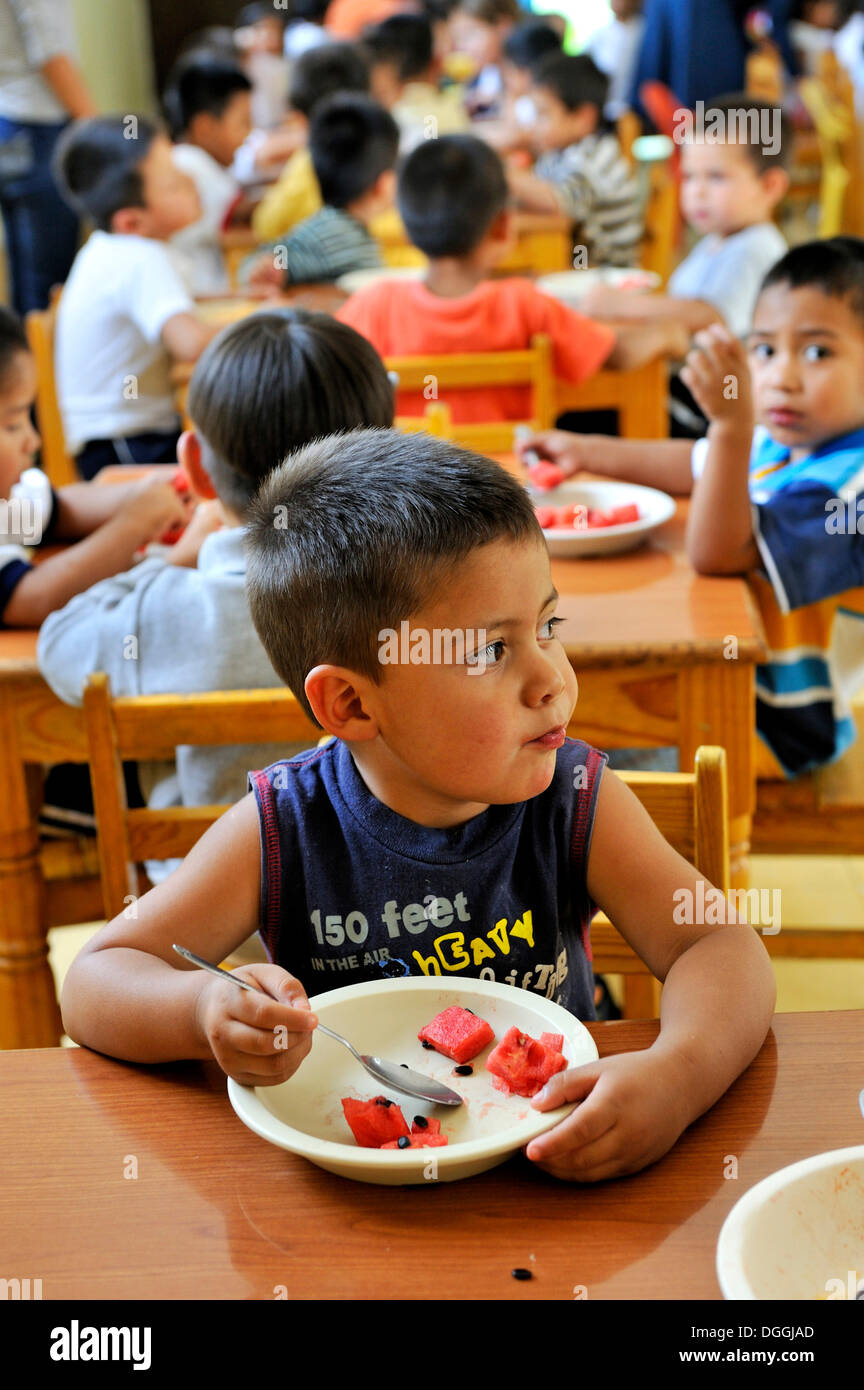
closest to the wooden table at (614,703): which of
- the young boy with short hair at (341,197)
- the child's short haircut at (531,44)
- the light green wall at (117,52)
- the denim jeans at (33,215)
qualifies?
the young boy with short hair at (341,197)

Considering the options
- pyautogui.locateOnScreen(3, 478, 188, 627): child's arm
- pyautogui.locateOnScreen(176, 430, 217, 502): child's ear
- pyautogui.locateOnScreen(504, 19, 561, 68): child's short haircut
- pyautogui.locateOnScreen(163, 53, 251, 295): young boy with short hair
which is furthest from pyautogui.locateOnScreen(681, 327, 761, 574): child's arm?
pyautogui.locateOnScreen(504, 19, 561, 68): child's short haircut

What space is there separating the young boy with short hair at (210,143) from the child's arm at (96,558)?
2.88 m

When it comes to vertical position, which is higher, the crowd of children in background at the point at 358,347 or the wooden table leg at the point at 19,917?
the crowd of children in background at the point at 358,347

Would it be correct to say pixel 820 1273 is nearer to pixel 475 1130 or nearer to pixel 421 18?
pixel 475 1130

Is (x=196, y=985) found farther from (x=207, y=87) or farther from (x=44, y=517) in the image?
(x=207, y=87)

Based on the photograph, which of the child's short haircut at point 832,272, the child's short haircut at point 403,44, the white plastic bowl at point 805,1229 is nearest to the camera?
the white plastic bowl at point 805,1229

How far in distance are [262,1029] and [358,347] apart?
915 millimetres

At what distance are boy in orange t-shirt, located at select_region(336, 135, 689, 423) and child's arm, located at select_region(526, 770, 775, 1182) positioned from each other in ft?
5.79

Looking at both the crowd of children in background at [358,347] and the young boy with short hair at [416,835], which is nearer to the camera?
the young boy with short hair at [416,835]

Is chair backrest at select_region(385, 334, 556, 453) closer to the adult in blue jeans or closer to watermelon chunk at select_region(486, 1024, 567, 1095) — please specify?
watermelon chunk at select_region(486, 1024, 567, 1095)

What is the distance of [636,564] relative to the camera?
181 centimetres

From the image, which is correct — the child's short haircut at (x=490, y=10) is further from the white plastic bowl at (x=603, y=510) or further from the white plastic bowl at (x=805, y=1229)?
the white plastic bowl at (x=805, y=1229)

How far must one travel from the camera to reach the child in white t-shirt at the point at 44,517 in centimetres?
175
